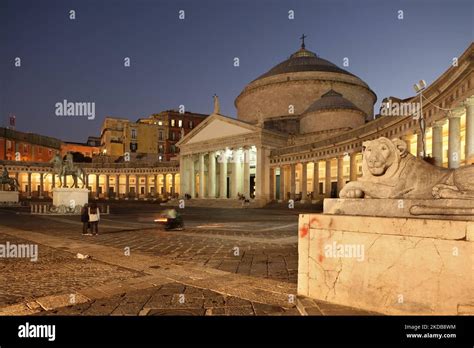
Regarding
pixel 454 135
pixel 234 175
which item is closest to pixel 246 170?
pixel 234 175

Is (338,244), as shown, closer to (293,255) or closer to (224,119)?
(293,255)

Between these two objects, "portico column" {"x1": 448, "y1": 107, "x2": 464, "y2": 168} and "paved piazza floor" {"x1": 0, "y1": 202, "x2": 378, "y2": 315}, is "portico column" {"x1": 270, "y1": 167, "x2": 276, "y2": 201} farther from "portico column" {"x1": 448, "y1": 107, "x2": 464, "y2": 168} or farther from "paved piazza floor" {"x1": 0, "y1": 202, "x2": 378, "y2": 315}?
"paved piazza floor" {"x1": 0, "y1": 202, "x2": 378, "y2": 315}

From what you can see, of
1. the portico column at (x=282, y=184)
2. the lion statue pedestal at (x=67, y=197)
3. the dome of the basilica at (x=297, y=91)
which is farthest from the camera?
the dome of the basilica at (x=297, y=91)

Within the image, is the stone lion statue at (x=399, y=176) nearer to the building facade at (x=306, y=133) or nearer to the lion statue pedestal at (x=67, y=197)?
the building facade at (x=306, y=133)

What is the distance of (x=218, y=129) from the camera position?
48031 mm

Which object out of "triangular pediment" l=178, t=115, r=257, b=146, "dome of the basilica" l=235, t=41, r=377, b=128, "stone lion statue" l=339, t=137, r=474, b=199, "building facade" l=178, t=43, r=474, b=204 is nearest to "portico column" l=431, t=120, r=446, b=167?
"building facade" l=178, t=43, r=474, b=204

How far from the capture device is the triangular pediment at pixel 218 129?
44781mm

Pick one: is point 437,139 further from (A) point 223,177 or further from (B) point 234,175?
(A) point 223,177

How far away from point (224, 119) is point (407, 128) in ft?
88.2

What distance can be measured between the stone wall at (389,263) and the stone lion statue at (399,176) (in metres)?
0.59

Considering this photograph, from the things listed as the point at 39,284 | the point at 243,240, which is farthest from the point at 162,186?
the point at 39,284

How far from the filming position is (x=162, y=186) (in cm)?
6512

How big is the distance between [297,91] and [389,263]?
55.8 metres

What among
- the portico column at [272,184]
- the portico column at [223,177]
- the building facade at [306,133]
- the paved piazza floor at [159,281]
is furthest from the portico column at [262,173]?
the paved piazza floor at [159,281]
